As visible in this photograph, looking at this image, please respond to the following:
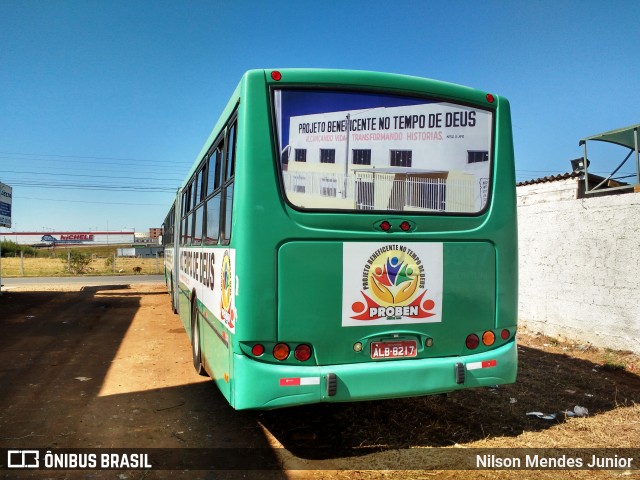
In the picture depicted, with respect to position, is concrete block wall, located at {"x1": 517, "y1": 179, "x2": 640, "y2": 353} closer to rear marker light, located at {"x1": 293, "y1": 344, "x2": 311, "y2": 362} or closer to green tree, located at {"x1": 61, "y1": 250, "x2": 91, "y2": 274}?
rear marker light, located at {"x1": 293, "y1": 344, "x2": 311, "y2": 362}

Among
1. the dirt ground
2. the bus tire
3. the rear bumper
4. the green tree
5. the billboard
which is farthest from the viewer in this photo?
the green tree

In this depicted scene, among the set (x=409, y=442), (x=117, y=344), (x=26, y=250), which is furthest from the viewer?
(x=26, y=250)

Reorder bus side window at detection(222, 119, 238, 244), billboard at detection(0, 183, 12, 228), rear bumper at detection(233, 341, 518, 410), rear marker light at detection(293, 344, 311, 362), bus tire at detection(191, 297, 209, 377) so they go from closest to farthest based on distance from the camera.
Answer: rear bumper at detection(233, 341, 518, 410)
rear marker light at detection(293, 344, 311, 362)
bus side window at detection(222, 119, 238, 244)
bus tire at detection(191, 297, 209, 377)
billboard at detection(0, 183, 12, 228)

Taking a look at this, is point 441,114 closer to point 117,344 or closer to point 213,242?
point 213,242

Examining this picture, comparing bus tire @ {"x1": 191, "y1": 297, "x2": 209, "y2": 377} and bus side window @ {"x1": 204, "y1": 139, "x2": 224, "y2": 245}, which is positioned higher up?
bus side window @ {"x1": 204, "y1": 139, "x2": 224, "y2": 245}

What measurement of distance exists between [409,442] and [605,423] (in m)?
2.17

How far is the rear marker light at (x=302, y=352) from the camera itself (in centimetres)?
394

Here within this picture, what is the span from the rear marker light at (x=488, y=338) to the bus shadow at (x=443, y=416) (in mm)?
949

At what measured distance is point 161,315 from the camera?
13812mm

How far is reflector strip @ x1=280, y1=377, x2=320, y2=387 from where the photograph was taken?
3844mm

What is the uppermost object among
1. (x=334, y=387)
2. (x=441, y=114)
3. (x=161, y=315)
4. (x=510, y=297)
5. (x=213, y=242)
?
(x=441, y=114)

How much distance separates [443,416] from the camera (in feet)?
17.2

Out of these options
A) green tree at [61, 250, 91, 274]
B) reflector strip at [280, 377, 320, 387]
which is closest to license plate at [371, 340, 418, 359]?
reflector strip at [280, 377, 320, 387]

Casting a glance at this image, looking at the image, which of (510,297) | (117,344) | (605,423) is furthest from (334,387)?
(117,344)
